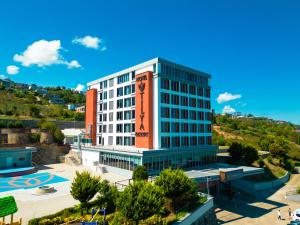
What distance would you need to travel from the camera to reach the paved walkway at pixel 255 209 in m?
36.0

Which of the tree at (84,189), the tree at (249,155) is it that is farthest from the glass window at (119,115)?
the tree at (249,155)

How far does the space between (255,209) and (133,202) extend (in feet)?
102

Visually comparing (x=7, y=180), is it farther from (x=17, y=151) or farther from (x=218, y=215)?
(x=218, y=215)

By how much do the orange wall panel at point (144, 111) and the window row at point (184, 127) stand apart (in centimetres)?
326

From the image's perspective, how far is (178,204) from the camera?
27938 millimetres

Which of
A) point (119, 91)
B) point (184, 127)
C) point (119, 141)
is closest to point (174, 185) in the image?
point (184, 127)

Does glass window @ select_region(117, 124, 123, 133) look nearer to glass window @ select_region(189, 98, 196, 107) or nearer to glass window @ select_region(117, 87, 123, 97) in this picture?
glass window @ select_region(117, 87, 123, 97)

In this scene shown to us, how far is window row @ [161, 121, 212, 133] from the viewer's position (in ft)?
160

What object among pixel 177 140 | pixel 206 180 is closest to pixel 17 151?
pixel 177 140

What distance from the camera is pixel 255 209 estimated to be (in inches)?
1647

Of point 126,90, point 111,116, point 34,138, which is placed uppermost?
point 126,90

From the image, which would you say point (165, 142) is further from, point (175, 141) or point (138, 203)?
point (138, 203)

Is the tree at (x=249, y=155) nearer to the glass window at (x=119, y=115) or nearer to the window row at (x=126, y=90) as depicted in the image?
the glass window at (x=119, y=115)

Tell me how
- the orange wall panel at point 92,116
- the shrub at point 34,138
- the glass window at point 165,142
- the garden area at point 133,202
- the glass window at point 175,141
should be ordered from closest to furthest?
the garden area at point 133,202 → the glass window at point 165,142 → the glass window at point 175,141 → the orange wall panel at point 92,116 → the shrub at point 34,138
